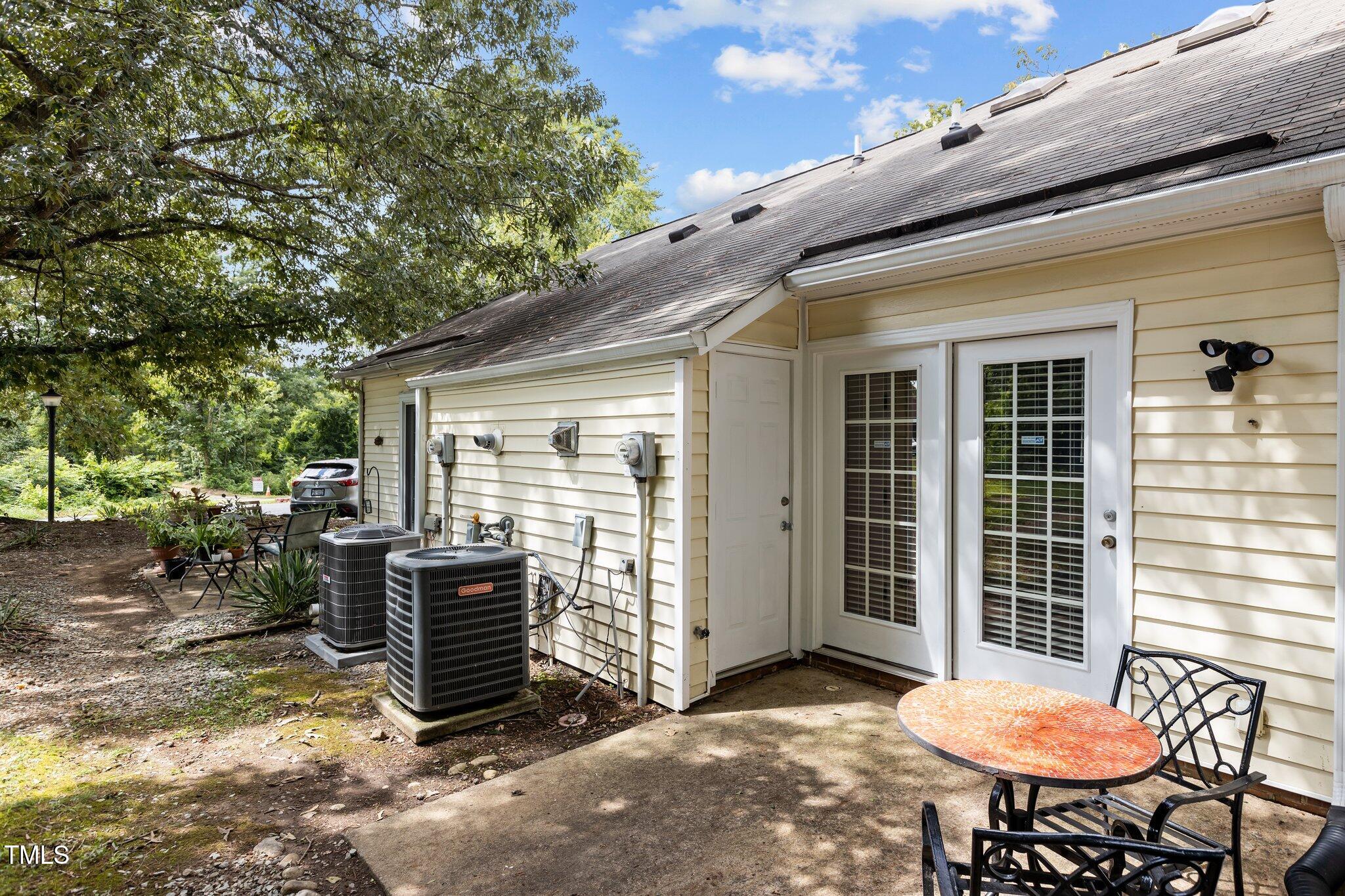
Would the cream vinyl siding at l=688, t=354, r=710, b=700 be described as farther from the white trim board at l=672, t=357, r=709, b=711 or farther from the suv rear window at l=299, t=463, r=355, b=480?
the suv rear window at l=299, t=463, r=355, b=480

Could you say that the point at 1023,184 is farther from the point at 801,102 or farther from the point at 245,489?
the point at 245,489

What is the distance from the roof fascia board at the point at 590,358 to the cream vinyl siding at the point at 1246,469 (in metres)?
2.09

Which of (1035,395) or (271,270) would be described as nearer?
(1035,395)

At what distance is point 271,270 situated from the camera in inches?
406

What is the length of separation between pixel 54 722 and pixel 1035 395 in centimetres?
586

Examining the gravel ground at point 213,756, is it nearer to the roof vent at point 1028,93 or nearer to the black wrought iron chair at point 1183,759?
the black wrought iron chair at point 1183,759

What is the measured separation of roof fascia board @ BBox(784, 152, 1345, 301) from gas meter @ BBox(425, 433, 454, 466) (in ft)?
12.3

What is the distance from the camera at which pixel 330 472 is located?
13727 mm

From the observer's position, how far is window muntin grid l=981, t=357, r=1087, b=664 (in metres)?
3.61

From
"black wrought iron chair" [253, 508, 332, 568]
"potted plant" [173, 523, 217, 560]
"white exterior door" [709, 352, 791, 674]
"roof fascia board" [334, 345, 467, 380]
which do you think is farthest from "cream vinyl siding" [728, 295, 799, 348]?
"potted plant" [173, 523, 217, 560]

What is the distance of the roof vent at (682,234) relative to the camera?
7.91m

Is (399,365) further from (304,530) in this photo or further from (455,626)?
(455,626)

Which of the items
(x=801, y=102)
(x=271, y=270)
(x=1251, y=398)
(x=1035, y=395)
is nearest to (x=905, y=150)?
(x=1035, y=395)

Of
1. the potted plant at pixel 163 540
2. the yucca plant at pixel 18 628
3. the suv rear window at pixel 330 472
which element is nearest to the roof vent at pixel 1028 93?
the yucca plant at pixel 18 628
